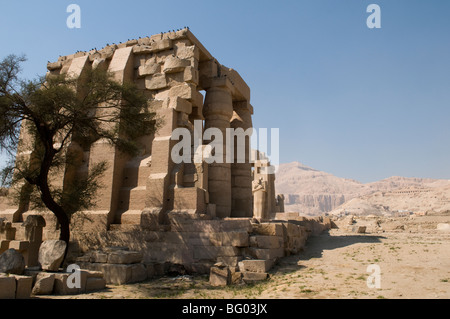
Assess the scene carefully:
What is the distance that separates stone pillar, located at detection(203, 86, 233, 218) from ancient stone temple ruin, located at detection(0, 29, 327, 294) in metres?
0.04

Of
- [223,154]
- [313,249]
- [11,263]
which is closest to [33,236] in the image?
[11,263]

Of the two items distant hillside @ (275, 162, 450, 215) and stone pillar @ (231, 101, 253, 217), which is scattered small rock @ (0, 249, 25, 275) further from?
distant hillside @ (275, 162, 450, 215)

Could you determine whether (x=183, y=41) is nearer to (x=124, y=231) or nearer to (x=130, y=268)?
(x=124, y=231)

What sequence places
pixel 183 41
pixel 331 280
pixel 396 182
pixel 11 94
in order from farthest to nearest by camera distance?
pixel 396 182 < pixel 183 41 < pixel 11 94 < pixel 331 280

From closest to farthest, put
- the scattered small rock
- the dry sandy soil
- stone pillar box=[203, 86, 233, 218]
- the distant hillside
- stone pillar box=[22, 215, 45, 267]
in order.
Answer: the dry sandy soil → the scattered small rock → stone pillar box=[22, 215, 45, 267] → stone pillar box=[203, 86, 233, 218] → the distant hillside

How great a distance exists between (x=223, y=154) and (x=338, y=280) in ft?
22.0

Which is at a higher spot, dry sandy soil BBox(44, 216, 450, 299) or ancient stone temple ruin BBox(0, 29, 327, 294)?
ancient stone temple ruin BBox(0, 29, 327, 294)

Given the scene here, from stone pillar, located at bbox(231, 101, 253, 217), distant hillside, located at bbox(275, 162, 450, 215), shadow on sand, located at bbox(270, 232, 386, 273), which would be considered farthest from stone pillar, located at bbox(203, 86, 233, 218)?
distant hillside, located at bbox(275, 162, 450, 215)

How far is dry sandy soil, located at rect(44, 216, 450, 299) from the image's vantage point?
606 cm

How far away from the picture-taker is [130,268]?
8.10 m

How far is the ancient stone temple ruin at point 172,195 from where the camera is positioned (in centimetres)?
891
